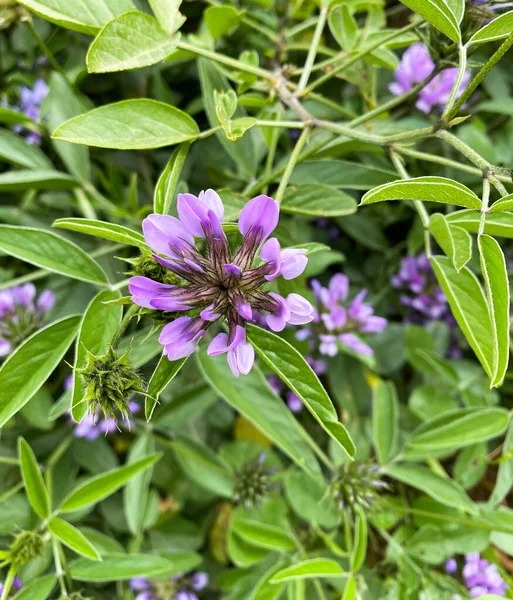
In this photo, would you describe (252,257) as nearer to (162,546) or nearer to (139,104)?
(139,104)

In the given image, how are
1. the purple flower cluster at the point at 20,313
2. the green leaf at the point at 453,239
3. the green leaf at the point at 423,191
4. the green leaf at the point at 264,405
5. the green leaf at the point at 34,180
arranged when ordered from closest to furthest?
the green leaf at the point at 423,191
the green leaf at the point at 453,239
the green leaf at the point at 264,405
the green leaf at the point at 34,180
the purple flower cluster at the point at 20,313

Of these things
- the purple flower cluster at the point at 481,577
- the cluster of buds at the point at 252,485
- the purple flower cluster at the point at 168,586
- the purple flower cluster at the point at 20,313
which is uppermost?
the purple flower cluster at the point at 20,313

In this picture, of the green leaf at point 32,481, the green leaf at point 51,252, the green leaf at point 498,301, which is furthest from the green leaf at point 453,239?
the green leaf at point 32,481

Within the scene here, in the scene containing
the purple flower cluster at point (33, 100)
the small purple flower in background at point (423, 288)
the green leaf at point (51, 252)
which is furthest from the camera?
the small purple flower in background at point (423, 288)

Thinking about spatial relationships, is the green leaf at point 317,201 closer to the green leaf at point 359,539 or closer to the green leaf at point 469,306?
the green leaf at point 469,306

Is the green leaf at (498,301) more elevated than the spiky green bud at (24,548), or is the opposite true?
the green leaf at (498,301)

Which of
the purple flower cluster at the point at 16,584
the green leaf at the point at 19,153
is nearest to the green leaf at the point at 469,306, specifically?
the green leaf at the point at 19,153

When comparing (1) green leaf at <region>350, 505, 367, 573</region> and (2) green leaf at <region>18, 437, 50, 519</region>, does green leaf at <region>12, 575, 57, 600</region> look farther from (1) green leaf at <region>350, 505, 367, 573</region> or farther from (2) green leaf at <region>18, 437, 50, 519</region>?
(1) green leaf at <region>350, 505, 367, 573</region>

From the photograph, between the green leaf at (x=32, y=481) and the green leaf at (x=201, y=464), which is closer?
the green leaf at (x=32, y=481)
